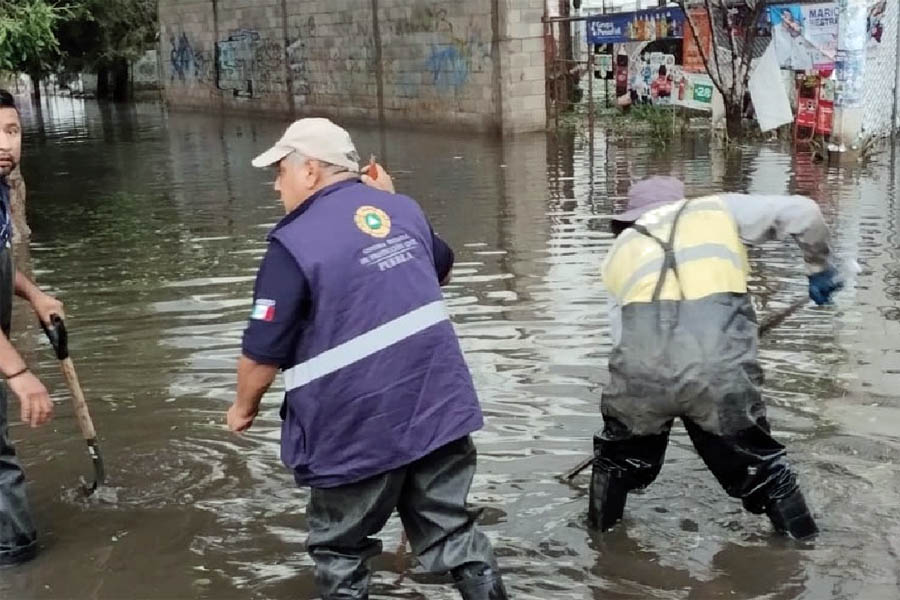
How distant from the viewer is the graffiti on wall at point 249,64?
33.3m

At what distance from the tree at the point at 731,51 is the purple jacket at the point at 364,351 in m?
15.3

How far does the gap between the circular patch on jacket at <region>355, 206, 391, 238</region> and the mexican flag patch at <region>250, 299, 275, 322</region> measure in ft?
1.13

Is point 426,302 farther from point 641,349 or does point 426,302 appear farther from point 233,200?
point 233,200

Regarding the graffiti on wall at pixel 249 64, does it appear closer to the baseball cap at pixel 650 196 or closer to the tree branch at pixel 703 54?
the tree branch at pixel 703 54

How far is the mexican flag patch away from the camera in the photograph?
132 inches

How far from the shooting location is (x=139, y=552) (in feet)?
15.3

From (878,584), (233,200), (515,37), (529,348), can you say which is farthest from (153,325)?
(515,37)

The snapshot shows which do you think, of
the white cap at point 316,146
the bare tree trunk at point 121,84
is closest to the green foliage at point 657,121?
the white cap at point 316,146

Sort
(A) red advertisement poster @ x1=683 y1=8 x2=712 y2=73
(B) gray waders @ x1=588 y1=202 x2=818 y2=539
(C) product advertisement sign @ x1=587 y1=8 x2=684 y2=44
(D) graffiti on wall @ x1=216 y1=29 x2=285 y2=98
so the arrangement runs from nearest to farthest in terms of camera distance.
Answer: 1. (B) gray waders @ x1=588 y1=202 x2=818 y2=539
2. (A) red advertisement poster @ x1=683 y1=8 x2=712 y2=73
3. (C) product advertisement sign @ x1=587 y1=8 x2=684 y2=44
4. (D) graffiti on wall @ x1=216 y1=29 x2=285 y2=98

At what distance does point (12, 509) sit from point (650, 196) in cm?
274

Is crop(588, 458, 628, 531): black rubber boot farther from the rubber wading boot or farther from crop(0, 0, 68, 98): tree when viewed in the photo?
crop(0, 0, 68, 98): tree

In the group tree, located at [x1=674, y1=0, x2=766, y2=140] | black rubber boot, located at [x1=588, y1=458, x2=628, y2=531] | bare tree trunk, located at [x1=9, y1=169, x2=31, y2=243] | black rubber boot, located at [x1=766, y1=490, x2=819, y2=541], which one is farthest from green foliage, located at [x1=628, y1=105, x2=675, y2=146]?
black rubber boot, located at [x1=766, y1=490, x2=819, y2=541]

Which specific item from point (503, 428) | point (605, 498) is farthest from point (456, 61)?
point (605, 498)

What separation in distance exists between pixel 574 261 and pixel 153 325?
364 centimetres
